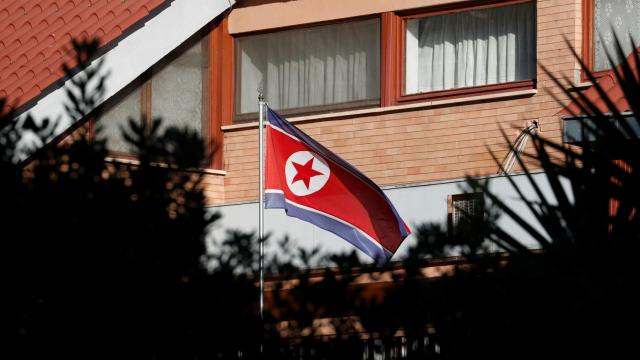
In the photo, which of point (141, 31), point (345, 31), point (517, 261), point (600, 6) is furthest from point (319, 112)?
point (517, 261)

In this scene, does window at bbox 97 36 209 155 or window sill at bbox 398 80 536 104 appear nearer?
window sill at bbox 398 80 536 104

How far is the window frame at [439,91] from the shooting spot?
15781 mm

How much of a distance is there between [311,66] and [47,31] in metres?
3.15

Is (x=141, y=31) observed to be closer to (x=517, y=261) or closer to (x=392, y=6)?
(x=392, y=6)

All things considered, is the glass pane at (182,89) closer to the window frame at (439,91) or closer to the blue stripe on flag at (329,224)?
the window frame at (439,91)

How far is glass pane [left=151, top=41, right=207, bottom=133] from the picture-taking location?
16.8 metres

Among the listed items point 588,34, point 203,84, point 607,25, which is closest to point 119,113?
point 203,84

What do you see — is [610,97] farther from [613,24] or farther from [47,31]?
[47,31]

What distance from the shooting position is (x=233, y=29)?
17453 millimetres

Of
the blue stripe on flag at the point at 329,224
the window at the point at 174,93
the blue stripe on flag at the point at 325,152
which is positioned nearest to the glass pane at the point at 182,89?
the window at the point at 174,93

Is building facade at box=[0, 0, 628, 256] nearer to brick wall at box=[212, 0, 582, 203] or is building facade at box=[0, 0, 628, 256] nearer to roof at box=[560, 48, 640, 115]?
brick wall at box=[212, 0, 582, 203]

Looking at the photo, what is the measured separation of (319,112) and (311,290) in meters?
10.4

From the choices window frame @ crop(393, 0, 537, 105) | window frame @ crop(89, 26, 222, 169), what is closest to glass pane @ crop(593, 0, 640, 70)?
window frame @ crop(393, 0, 537, 105)

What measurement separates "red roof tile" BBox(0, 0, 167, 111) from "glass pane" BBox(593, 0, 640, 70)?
4.73 m
